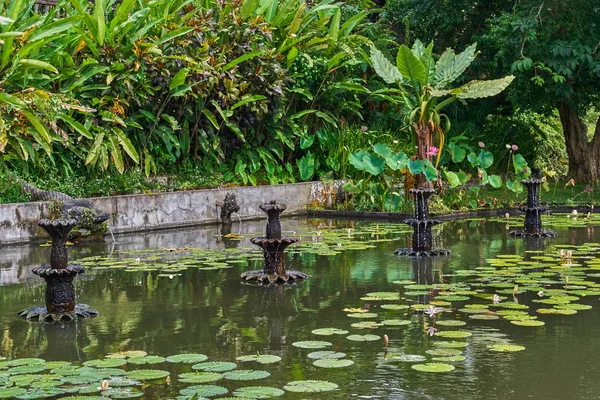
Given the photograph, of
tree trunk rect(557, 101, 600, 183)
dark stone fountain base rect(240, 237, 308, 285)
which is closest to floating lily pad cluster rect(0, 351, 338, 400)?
dark stone fountain base rect(240, 237, 308, 285)

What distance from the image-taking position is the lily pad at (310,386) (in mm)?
5215

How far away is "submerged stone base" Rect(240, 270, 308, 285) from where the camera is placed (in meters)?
8.94

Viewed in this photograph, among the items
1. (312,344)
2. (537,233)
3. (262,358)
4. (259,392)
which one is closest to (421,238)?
(537,233)

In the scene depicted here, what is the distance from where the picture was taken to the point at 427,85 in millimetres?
15781

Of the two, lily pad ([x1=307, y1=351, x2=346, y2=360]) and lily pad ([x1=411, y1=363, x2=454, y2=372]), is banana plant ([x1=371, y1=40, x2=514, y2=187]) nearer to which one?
lily pad ([x1=307, y1=351, x2=346, y2=360])

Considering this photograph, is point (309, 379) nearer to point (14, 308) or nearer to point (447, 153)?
point (14, 308)

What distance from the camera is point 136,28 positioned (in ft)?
49.7

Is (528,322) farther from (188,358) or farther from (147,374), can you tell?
(147,374)

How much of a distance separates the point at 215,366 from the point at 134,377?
485 mm

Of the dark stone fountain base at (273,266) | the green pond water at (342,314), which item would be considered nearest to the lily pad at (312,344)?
the green pond water at (342,314)

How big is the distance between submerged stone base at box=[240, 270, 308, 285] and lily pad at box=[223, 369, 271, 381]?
3.30m

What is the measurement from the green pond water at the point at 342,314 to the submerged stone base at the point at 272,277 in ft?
0.47

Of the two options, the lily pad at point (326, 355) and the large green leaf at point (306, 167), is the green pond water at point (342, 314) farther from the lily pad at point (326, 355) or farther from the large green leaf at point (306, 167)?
the large green leaf at point (306, 167)

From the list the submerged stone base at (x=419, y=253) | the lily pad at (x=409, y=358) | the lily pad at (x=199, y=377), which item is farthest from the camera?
the submerged stone base at (x=419, y=253)
